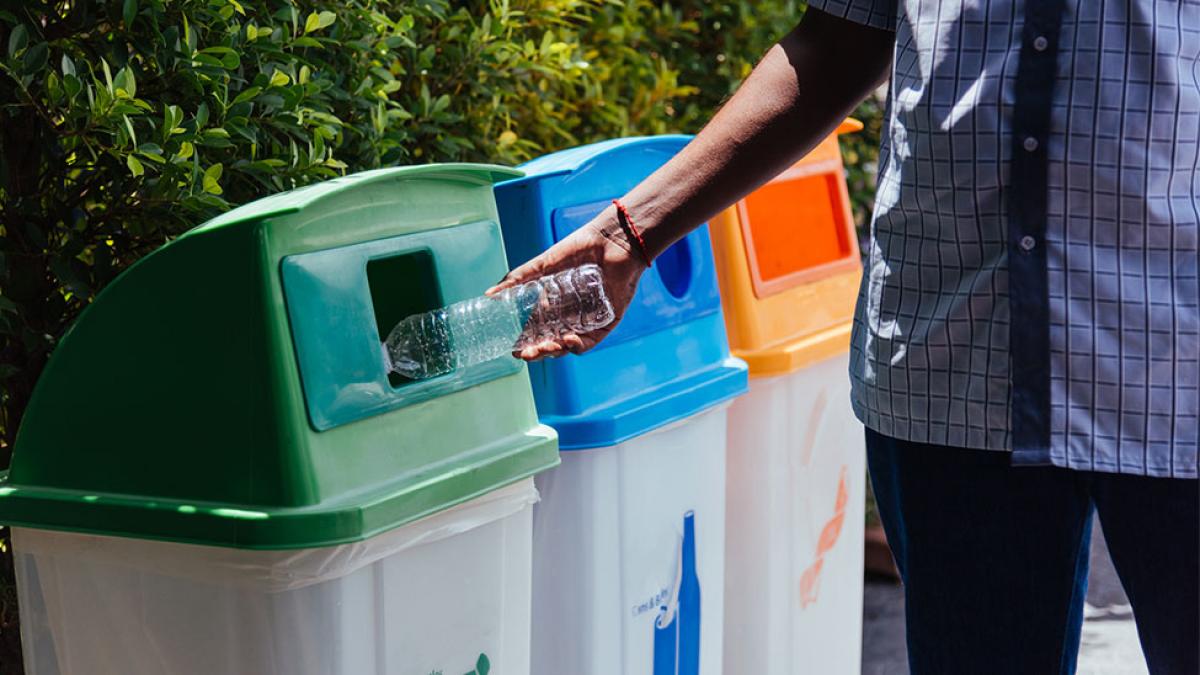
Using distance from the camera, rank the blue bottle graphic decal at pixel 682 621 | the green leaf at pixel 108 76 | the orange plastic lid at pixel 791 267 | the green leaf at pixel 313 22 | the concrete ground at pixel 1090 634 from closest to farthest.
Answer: the green leaf at pixel 108 76 → the green leaf at pixel 313 22 → the blue bottle graphic decal at pixel 682 621 → the orange plastic lid at pixel 791 267 → the concrete ground at pixel 1090 634

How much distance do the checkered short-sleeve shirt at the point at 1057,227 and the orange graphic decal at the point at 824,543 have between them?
1.33 m

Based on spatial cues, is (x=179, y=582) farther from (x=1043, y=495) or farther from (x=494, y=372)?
(x=1043, y=495)

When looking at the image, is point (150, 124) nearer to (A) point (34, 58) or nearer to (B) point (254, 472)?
(A) point (34, 58)

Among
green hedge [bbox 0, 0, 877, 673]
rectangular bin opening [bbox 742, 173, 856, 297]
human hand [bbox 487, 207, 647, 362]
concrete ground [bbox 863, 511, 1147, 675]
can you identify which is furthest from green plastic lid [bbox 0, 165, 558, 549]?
concrete ground [bbox 863, 511, 1147, 675]

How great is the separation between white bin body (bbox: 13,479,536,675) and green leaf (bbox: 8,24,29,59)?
660 millimetres

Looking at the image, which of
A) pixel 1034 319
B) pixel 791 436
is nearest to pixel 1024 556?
pixel 1034 319

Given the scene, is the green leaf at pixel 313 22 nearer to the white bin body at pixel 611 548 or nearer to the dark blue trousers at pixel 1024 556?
the white bin body at pixel 611 548

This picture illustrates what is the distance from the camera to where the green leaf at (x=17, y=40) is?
194 centimetres

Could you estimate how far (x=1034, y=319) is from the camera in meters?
1.65

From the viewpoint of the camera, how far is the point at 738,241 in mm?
2771

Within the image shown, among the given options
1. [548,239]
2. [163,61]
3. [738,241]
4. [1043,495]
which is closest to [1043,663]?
[1043,495]

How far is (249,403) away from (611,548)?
2.71 ft

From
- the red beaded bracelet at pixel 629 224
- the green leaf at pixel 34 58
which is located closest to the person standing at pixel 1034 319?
A: the red beaded bracelet at pixel 629 224

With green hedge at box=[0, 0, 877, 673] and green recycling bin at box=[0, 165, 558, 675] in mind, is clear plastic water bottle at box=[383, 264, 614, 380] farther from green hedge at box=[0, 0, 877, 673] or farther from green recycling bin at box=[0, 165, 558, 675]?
green hedge at box=[0, 0, 877, 673]
